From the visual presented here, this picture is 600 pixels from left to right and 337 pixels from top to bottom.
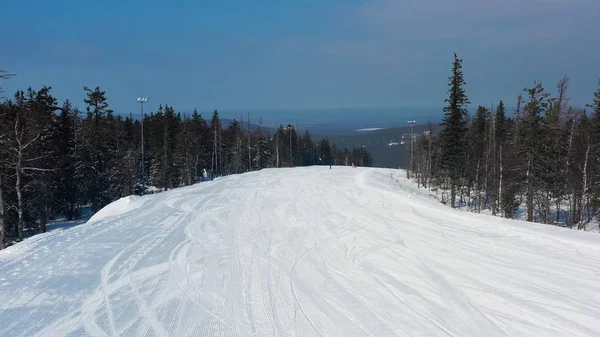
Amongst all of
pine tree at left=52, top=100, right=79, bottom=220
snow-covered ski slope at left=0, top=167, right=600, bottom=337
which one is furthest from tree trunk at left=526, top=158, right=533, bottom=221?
pine tree at left=52, top=100, right=79, bottom=220

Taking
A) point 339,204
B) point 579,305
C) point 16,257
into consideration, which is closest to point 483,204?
point 339,204

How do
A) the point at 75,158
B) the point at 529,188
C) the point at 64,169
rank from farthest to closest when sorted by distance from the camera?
the point at 75,158, the point at 64,169, the point at 529,188

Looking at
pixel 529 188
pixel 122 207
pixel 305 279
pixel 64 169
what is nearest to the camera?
pixel 305 279

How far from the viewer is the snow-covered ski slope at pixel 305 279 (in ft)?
16.6

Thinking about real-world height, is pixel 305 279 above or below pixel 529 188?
above

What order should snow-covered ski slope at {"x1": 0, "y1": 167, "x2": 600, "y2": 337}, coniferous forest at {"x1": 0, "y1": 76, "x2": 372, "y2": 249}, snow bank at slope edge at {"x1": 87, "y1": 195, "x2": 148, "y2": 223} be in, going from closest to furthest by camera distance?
1. snow-covered ski slope at {"x1": 0, "y1": 167, "x2": 600, "y2": 337}
2. snow bank at slope edge at {"x1": 87, "y1": 195, "x2": 148, "y2": 223}
3. coniferous forest at {"x1": 0, "y1": 76, "x2": 372, "y2": 249}

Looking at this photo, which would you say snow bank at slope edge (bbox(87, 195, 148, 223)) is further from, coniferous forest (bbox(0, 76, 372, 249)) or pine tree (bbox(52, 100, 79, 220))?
pine tree (bbox(52, 100, 79, 220))

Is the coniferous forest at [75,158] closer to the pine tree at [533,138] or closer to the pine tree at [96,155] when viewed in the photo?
the pine tree at [96,155]

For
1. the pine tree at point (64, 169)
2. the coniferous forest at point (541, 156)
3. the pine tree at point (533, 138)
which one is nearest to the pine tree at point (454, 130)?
the coniferous forest at point (541, 156)

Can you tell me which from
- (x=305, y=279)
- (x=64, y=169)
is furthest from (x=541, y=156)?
(x=64, y=169)

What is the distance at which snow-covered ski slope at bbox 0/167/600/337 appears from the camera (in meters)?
5.05

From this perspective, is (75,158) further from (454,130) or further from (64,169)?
(454,130)

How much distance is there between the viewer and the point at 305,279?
270 inches

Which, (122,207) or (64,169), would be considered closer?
(122,207)
